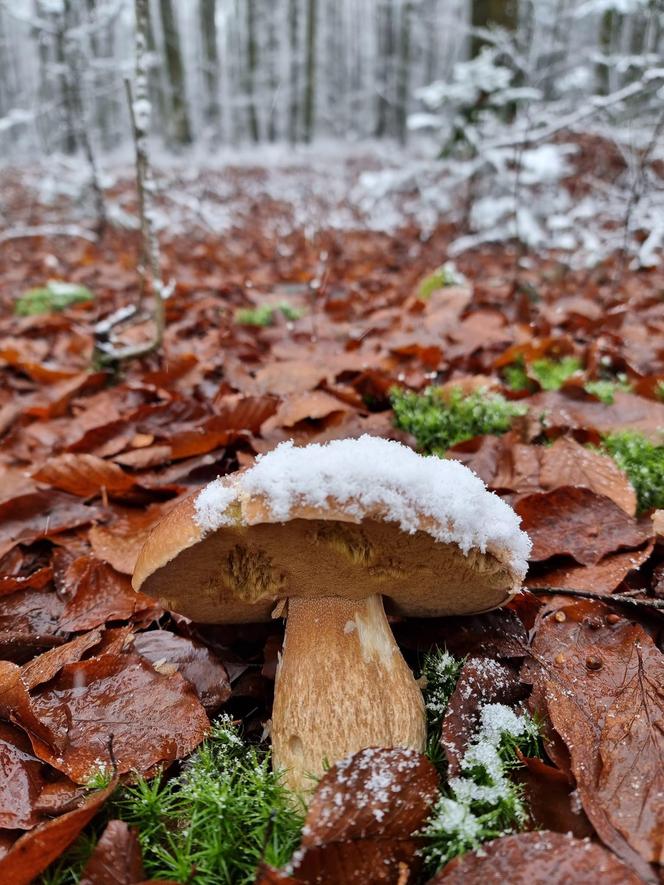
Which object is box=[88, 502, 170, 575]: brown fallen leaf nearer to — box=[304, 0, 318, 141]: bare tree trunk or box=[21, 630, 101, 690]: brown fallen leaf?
box=[21, 630, 101, 690]: brown fallen leaf

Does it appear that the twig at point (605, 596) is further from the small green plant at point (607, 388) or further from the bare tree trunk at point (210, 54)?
the bare tree trunk at point (210, 54)

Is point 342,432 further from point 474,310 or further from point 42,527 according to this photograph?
point 474,310

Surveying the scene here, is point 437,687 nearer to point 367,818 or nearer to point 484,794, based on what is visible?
point 484,794

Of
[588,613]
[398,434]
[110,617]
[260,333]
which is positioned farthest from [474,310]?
[110,617]

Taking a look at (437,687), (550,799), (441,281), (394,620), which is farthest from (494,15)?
(550,799)

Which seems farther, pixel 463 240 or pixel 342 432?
pixel 463 240

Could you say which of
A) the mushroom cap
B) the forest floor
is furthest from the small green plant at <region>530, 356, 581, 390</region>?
the mushroom cap
